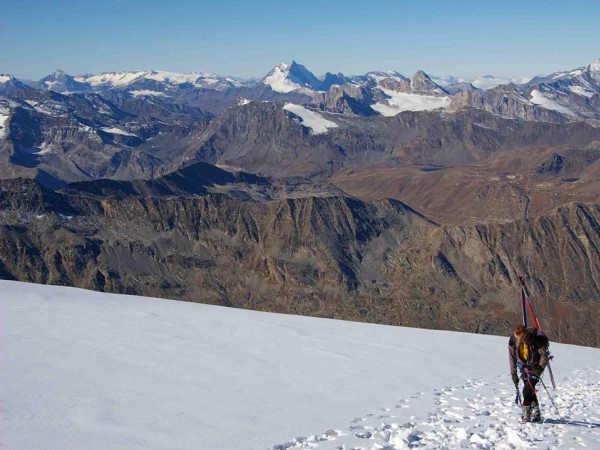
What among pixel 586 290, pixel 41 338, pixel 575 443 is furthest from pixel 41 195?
pixel 575 443

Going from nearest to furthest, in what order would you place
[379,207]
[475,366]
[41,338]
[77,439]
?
[77,439] → [41,338] → [475,366] → [379,207]

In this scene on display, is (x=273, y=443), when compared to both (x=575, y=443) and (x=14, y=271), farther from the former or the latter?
(x=14, y=271)

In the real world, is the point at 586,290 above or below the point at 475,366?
below

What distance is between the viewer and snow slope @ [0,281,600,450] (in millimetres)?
11188

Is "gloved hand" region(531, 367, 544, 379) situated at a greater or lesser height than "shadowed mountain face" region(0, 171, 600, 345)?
greater

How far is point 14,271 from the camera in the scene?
465ft

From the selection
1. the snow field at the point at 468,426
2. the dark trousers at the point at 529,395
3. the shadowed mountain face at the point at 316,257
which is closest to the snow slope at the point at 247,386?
the snow field at the point at 468,426

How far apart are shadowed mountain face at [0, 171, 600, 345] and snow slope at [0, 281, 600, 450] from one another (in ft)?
383

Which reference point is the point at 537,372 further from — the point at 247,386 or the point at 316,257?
the point at 316,257

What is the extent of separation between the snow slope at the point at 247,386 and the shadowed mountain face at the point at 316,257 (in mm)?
116590

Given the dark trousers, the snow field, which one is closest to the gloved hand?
the dark trousers

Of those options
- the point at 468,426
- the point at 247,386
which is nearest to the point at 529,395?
the point at 468,426

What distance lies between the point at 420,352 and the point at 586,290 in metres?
139

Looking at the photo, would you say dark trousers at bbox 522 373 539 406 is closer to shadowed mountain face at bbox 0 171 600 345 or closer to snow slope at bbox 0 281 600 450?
snow slope at bbox 0 281 600 450
